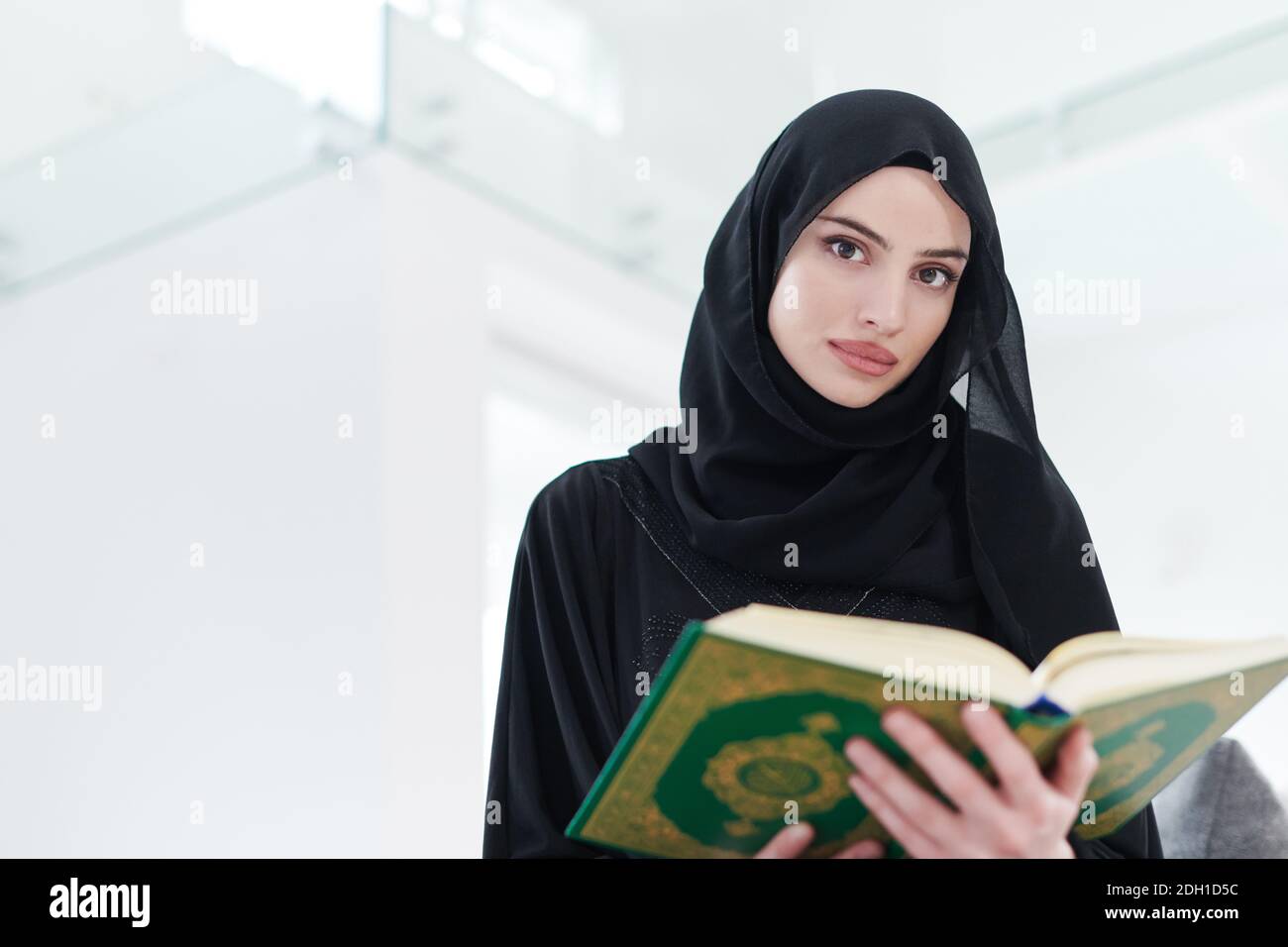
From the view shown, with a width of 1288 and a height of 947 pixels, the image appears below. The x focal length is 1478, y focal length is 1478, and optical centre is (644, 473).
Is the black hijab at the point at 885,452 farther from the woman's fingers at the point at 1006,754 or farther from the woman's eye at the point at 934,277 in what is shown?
the woman's fingers at the point at 1006,754

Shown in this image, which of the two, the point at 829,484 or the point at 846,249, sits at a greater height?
the point at 846,249

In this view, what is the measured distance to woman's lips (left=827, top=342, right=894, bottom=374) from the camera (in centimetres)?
123

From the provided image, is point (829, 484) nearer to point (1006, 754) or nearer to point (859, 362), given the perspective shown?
point (859, 362)

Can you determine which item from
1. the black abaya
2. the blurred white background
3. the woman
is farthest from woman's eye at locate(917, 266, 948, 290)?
the blurred white background

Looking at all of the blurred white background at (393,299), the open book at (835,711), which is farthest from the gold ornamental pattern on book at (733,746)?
the blurred white background at (393,299)

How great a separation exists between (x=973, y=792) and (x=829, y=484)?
0.48 m

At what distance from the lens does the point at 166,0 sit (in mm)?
3076

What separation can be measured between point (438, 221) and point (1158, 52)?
169 cm

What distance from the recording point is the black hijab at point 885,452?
121 cm

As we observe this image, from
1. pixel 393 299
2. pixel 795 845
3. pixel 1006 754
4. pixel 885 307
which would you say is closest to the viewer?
pixel 1006 754

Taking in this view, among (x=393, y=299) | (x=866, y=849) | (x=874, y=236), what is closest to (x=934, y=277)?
(x=874, y=236)

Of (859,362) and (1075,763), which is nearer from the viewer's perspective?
(1075,763)

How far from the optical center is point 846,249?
4.11 feet

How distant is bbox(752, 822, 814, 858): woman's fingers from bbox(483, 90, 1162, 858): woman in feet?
Answer: 1.01
